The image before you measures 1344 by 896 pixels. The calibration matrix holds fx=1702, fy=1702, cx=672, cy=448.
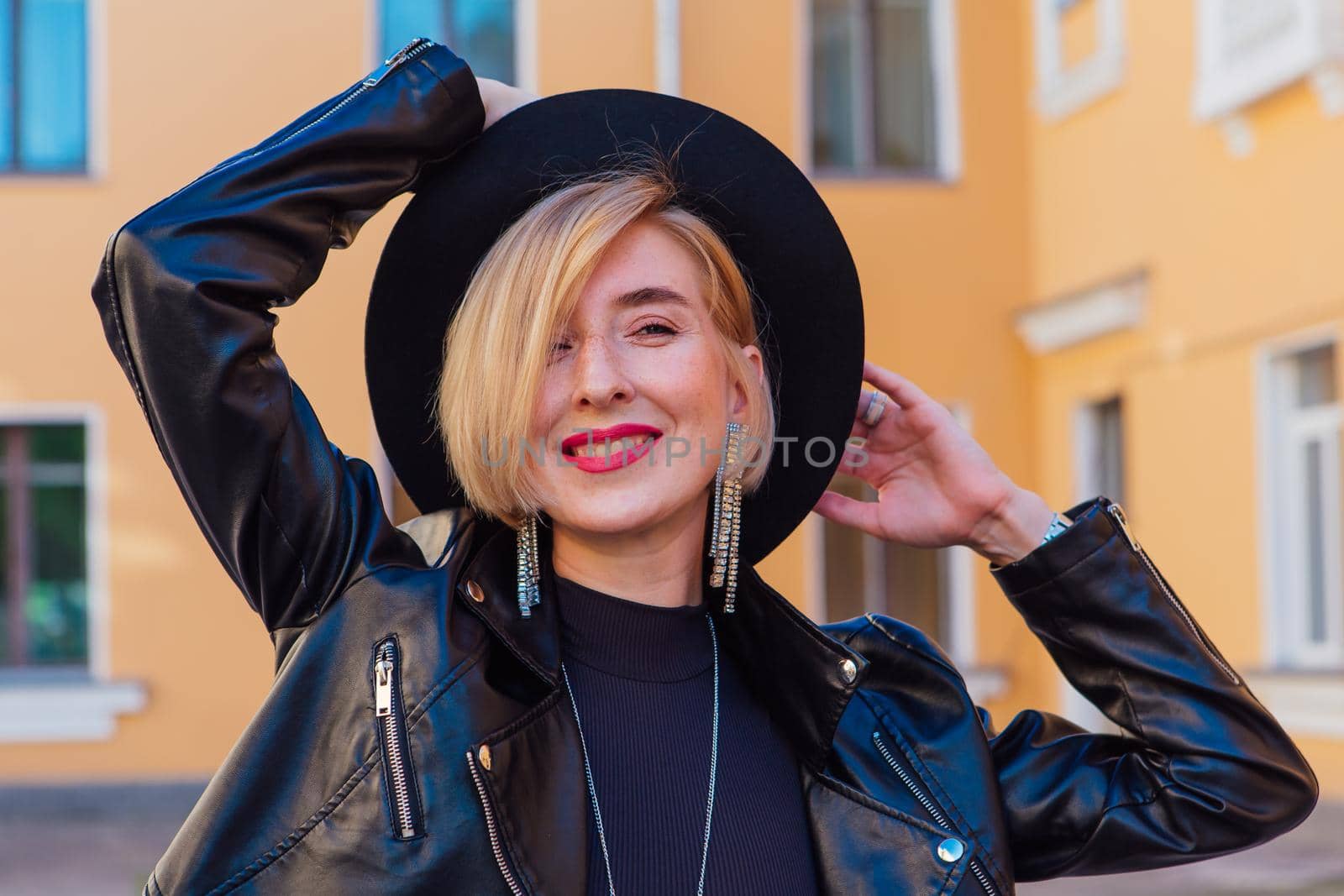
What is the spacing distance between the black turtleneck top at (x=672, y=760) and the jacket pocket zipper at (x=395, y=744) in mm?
279

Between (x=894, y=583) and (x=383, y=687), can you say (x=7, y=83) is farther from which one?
(x=383, y=687)

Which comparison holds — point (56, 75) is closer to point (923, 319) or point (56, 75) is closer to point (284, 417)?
point (923, 319)

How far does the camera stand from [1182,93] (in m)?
10.7

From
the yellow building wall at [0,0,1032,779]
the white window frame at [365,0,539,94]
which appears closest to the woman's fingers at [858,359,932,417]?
the yellow building wall at [0,0,1032,779]

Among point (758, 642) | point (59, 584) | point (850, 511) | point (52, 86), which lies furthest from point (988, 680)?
point (758, 642)

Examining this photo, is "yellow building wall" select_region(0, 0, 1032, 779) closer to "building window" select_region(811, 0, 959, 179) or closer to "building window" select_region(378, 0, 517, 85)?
"building window" select_region(378, 0, 517, 85)

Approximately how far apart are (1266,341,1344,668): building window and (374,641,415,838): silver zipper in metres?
A: 8.54

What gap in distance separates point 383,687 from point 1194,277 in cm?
949

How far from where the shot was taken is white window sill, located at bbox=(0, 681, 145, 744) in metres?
11.9

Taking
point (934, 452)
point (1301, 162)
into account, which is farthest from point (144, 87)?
point (934, 452)

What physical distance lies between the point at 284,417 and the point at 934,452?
101cm

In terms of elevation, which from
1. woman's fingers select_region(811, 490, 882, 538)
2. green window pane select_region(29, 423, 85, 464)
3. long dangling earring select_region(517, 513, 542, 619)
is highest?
green window pane select_region(29, 423, 85, 464)

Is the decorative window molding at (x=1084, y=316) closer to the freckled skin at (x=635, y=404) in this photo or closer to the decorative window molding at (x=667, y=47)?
the decorative window molding at (x=667, y=47)

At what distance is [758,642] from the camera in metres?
2.33
